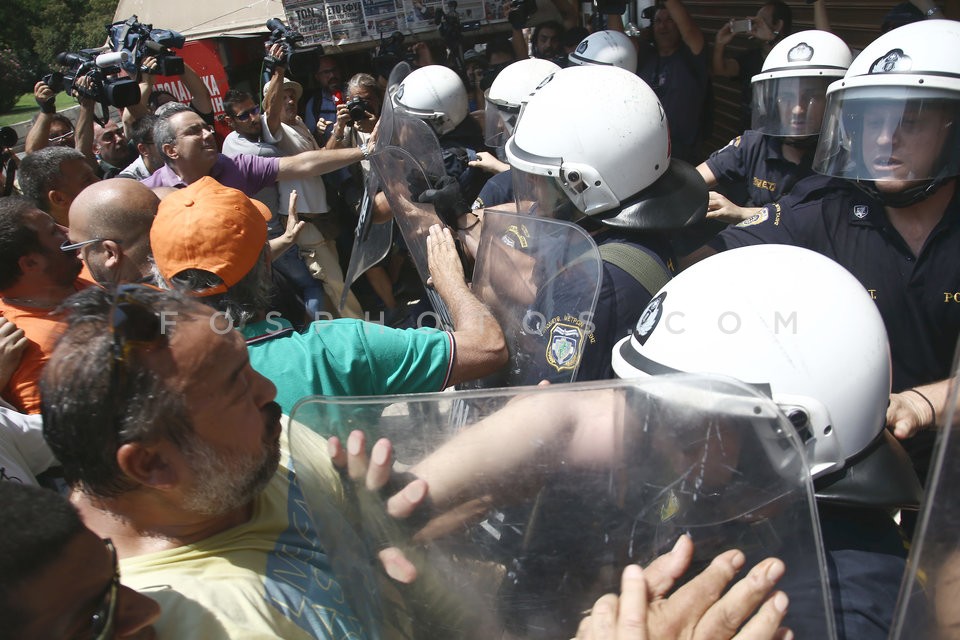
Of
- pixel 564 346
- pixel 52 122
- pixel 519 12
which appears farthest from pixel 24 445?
pixel 519 12

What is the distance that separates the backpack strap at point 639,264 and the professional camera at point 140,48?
449 cm

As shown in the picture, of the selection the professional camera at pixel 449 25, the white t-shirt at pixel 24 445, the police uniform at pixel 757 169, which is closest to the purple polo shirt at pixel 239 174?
the white t-shirt at pixel 24 445

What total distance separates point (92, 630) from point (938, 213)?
8.46 feet

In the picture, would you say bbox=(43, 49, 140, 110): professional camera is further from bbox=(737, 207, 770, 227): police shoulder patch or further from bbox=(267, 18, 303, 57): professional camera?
bbox=(737, 207, 770, 227): police shoulder patch

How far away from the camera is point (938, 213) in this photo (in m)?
2.25

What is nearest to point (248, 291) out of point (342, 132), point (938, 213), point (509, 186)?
point (509, 186)

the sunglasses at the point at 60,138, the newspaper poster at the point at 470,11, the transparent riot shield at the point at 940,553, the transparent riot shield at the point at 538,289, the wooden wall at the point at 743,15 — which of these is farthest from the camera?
the newspaper poster at the point at 470,11

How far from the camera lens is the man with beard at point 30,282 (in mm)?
2316

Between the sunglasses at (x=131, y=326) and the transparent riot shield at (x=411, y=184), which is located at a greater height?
the sunglasses at (x=131, y=326)

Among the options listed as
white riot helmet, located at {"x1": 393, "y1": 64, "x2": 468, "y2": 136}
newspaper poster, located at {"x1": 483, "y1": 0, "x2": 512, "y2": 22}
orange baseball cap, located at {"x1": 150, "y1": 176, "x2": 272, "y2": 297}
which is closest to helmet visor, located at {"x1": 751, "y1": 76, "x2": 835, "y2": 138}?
white riot helmet, located at {"x1": 393, "y1": 64, "x2": 468, "y2": 136}

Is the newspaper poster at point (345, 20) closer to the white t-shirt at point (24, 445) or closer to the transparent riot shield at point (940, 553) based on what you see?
the white t-shirt at point (24, 445)

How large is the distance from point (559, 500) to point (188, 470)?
0.69 meters

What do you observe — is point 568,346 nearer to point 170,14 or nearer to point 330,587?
point 330,587

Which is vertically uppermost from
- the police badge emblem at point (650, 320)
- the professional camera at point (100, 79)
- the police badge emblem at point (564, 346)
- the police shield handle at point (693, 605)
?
the professional camera at point (100, 79)
